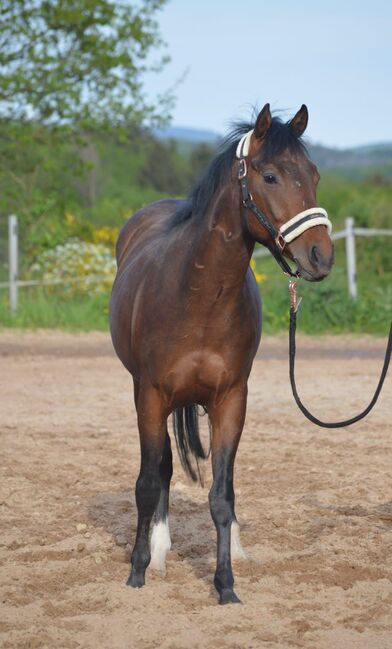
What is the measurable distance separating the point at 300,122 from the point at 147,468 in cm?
173

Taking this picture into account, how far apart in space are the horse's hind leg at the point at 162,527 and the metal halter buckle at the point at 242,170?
4.65 feet

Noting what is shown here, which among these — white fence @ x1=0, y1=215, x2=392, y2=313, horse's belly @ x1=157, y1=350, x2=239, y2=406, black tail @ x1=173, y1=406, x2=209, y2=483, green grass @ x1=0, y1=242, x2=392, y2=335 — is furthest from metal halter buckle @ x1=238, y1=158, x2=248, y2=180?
white fence @ x1=0, y1=215, x2=392, y2=313

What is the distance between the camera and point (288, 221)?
4070 mm

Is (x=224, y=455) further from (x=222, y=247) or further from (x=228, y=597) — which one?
(x=222, y=247)

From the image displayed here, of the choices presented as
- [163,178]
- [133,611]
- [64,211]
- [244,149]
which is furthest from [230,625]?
[163,178]

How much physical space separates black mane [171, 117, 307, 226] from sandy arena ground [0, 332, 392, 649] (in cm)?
173

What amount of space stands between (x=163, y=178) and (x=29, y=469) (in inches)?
1894

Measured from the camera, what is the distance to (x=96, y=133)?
68.7 feet

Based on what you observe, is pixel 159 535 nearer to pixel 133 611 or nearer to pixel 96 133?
pixel 133 611

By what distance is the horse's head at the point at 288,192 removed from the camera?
158 inches

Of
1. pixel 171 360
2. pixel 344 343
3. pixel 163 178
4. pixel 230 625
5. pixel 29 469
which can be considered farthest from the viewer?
pixel 163 178

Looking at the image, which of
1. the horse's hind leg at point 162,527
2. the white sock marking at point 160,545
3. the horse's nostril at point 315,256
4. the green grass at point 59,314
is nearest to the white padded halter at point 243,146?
the horse's nostril at point 315,256

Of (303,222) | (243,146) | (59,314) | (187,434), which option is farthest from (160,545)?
(59,314)

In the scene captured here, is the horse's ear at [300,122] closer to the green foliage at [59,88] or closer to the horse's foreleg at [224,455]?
the horse's foreleg at [224,455]
